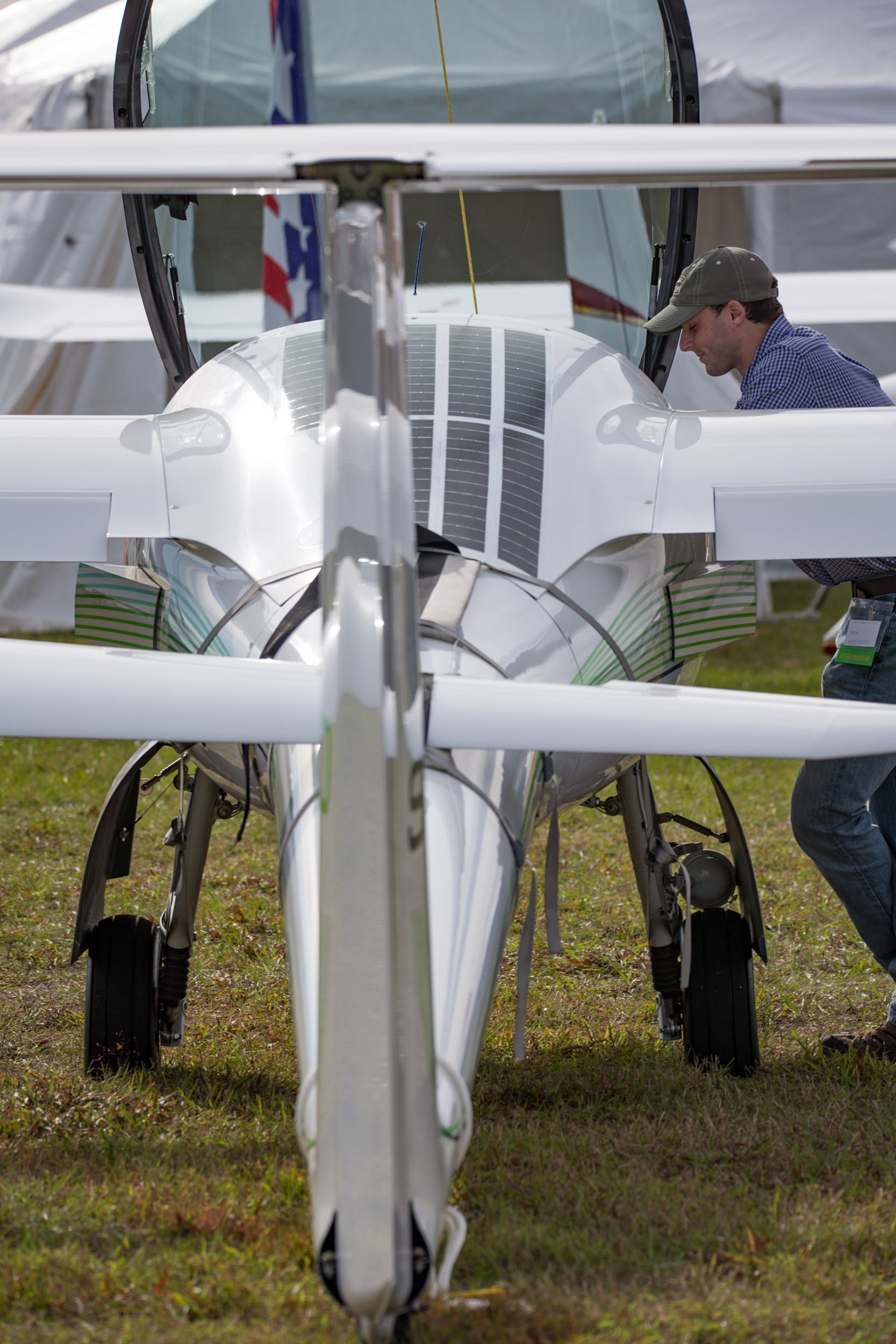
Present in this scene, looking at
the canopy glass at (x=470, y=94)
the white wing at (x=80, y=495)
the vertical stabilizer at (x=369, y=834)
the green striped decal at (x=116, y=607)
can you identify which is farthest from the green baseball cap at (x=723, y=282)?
the vertical stabilizer at (x=369, y=834)

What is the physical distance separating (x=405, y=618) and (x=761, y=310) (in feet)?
7.62

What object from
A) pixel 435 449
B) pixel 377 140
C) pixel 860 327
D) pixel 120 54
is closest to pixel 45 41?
pixel 860 327

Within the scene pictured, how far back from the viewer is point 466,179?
1833 millimetres

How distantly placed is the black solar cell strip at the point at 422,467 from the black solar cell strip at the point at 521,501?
0.51 ft

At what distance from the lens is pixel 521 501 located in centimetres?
294

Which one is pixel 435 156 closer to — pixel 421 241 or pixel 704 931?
pixel 704 931

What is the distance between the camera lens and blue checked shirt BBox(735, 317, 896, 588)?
368 centimetres

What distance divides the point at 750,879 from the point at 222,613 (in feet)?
5.51

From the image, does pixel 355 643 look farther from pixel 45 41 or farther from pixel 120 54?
pixel 45 41

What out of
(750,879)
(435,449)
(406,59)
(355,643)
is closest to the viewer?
(355,643)

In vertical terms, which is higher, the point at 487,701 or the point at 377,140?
the point at 377,140

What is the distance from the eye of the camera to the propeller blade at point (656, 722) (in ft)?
5.86

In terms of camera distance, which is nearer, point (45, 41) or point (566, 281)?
point (566, 281)

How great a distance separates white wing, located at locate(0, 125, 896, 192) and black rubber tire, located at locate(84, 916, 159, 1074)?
86.1 inches
